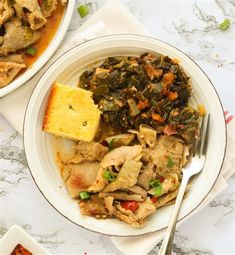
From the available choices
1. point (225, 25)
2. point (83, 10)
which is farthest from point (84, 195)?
point (225, 25)

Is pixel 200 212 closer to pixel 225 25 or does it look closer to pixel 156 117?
pixel 156 117

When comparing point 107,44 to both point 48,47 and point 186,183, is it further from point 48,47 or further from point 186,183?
point 186,183

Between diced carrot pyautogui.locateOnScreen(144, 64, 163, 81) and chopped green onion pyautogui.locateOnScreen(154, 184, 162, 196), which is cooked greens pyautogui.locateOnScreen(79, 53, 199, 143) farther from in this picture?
chopped green onion pyautogui.locateOnScreen(154, 184, 162, 196)

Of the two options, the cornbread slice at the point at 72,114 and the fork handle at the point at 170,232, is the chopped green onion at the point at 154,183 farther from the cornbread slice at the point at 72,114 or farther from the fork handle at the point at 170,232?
the cornbread slice at the point at 72,114

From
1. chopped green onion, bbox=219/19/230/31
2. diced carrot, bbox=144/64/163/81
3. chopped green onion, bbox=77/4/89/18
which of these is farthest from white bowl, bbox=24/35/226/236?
chopped green onion, bbox=219/19/230/31

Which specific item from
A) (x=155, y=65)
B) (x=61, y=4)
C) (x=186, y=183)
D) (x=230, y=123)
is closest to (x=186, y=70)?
(x=155, y=65)

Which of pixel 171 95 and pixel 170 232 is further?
pixel 171 95
